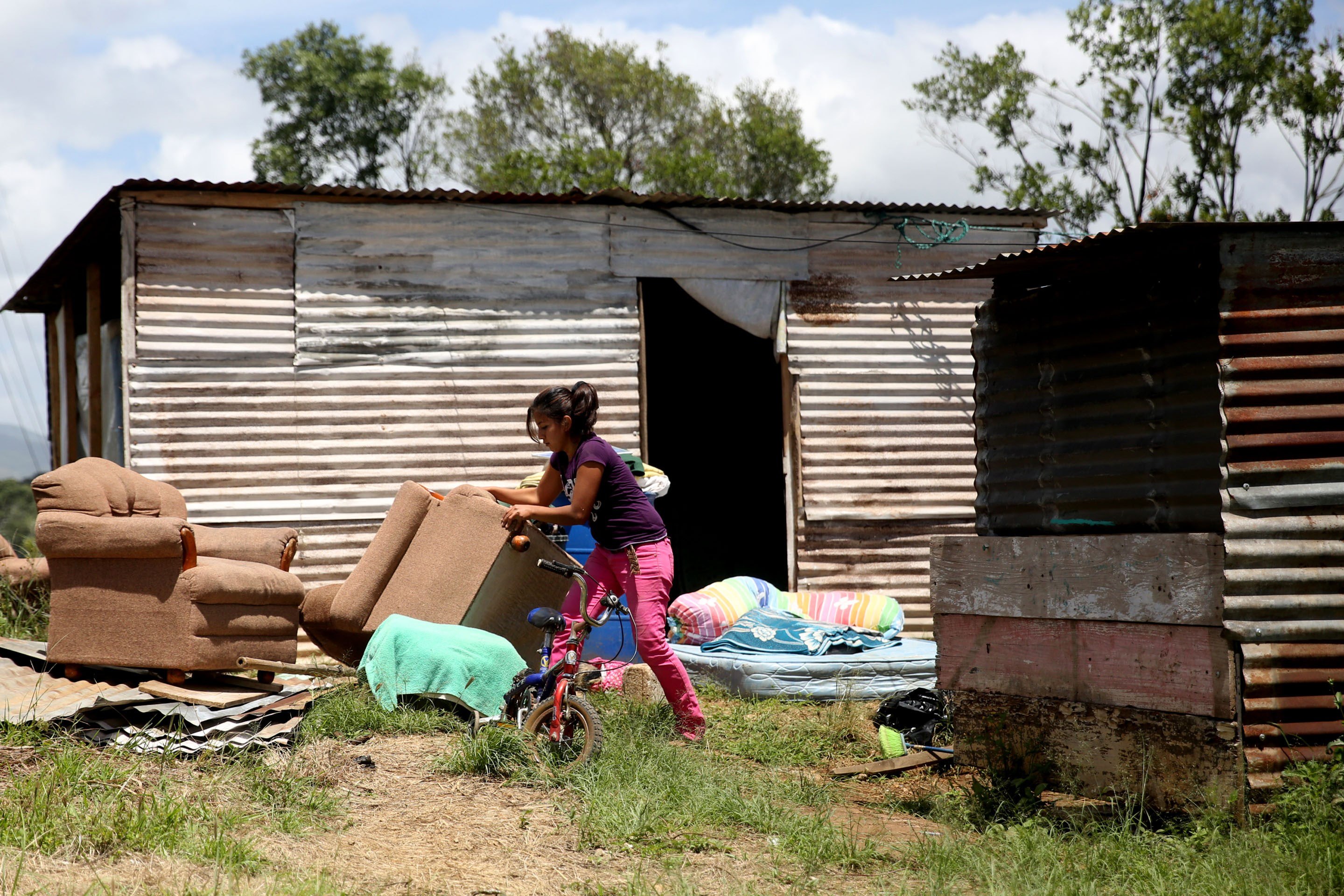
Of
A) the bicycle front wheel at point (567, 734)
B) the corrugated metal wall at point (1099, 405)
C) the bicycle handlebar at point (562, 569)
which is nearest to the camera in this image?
the corrugated metal wall at point (1099, 405)

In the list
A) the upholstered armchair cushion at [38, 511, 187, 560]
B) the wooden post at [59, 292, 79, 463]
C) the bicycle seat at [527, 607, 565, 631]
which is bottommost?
the bicycle seat at [527, 607, 565, 631]

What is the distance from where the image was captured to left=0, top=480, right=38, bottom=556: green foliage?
38.9 feet

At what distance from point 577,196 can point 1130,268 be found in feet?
18.7

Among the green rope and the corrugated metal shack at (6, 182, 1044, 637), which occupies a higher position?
the green rope

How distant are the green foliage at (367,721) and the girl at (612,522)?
736mm

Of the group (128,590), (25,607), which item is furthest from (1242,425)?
(25,607)

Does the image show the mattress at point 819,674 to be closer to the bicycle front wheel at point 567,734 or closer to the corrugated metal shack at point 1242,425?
the bicycle front wheel at point 567,734

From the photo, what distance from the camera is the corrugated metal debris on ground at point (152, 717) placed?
4.93m

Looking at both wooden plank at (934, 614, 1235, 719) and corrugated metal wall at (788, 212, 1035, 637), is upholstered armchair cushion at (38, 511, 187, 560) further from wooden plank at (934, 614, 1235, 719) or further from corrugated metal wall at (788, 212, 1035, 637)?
corrugated metal wall at (788, 212, 1035, 637)

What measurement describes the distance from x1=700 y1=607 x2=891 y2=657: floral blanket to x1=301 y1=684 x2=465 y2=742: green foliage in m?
2.60

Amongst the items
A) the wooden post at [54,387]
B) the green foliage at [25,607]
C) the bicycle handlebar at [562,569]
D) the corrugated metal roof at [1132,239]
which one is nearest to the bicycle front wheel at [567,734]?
the bicycle handlebar at [562,569]

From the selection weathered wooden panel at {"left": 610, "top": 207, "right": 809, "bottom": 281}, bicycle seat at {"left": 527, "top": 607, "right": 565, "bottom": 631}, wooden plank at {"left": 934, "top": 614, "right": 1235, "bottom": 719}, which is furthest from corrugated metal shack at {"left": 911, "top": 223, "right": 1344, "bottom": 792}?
weathered wooden panel at {"left": 610, "top": 207, "right": 809, "bottom": 281}

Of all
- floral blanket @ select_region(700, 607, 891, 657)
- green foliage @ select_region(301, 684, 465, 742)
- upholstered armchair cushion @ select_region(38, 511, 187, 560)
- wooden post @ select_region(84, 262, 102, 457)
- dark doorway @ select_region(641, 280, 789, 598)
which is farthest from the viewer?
dark doorway @ select_region(641, 280, 789, 598)

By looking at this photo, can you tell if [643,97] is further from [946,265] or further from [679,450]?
[946,265]
